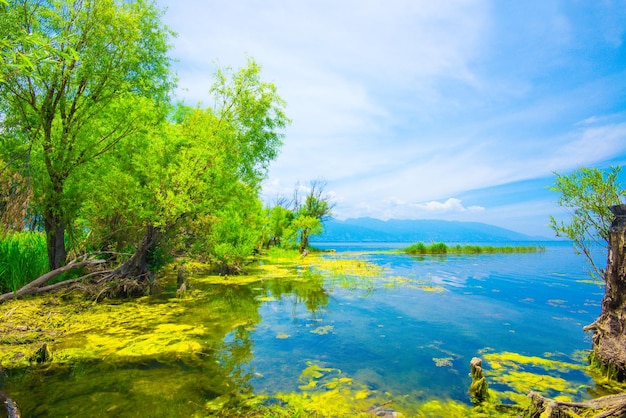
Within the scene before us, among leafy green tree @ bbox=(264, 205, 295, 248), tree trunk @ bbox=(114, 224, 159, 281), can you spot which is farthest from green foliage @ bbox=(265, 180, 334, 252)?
tree trunk @ bbox=(114, 224, 159, 281)

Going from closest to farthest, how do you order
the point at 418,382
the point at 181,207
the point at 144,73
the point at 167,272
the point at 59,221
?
the point at 418,382 < the point at 181,207 < the point at 59,221 < the point at 144,73 < the point at 167,272

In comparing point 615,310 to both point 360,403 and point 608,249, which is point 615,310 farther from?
point 360,403

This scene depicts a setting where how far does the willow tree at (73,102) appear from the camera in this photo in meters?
10.5

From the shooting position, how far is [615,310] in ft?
21.1

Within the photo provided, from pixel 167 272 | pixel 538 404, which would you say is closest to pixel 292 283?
pixel 167 272

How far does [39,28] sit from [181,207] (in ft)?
25.0

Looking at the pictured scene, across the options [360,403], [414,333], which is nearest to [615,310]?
[414,333]

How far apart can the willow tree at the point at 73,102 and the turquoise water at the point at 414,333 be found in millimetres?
8832

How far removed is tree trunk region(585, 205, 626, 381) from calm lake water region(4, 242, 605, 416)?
2.01 feet

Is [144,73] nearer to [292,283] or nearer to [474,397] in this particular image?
[292,283]

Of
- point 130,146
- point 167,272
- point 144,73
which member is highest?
point 144,73

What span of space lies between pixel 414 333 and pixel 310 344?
3.55 m

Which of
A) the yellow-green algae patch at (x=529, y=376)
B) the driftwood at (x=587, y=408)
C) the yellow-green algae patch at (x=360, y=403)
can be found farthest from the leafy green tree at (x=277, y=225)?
the driftwood at (x=587, y=408)

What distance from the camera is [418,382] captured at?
6.52 m
